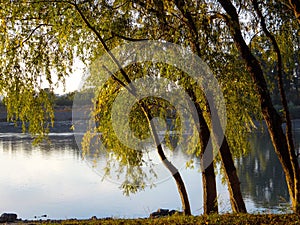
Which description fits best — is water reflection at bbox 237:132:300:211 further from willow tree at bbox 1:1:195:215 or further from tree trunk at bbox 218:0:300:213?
willow tree at bbox 1:1:195:215

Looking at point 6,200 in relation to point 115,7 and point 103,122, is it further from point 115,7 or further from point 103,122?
point 115,7

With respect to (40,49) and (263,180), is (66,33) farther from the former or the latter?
(263,180)

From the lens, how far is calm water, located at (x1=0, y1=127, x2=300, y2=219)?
12.3 meters

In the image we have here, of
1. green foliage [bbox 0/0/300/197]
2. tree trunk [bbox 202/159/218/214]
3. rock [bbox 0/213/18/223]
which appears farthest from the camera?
rock [bbox 0/213/18/223]

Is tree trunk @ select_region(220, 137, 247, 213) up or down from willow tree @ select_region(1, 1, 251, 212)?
down

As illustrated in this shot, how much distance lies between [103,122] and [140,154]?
1.02 m

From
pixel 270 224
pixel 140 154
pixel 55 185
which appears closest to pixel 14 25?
pixel 140 154

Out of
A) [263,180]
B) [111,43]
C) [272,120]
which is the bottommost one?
[263,180]

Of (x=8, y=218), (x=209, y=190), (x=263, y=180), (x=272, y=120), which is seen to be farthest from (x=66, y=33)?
(x=263, y=180)

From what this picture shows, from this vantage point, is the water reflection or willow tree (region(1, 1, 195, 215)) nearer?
willow tree (region(1, 1, 195, 215))

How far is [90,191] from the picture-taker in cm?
1455

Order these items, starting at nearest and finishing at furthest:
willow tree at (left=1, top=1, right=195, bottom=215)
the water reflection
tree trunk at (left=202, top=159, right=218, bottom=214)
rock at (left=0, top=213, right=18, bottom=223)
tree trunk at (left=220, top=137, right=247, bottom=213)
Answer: willow tree at (left=1, top=1, right=195, bottom=215) < tree trunk at (left=220, top=137, right=247, bottom=213) < tree trunk at (left=202, top=159, right=218, bottom=214) < rock at (left=0, top=213, right=18, bottom=223) < the water reflection

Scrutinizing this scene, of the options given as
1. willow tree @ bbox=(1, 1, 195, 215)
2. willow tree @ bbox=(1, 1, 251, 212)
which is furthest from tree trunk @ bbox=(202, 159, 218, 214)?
willow tree @ bbox=(1, 1, 195, 215)

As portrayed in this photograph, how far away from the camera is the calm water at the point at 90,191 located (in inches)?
484
